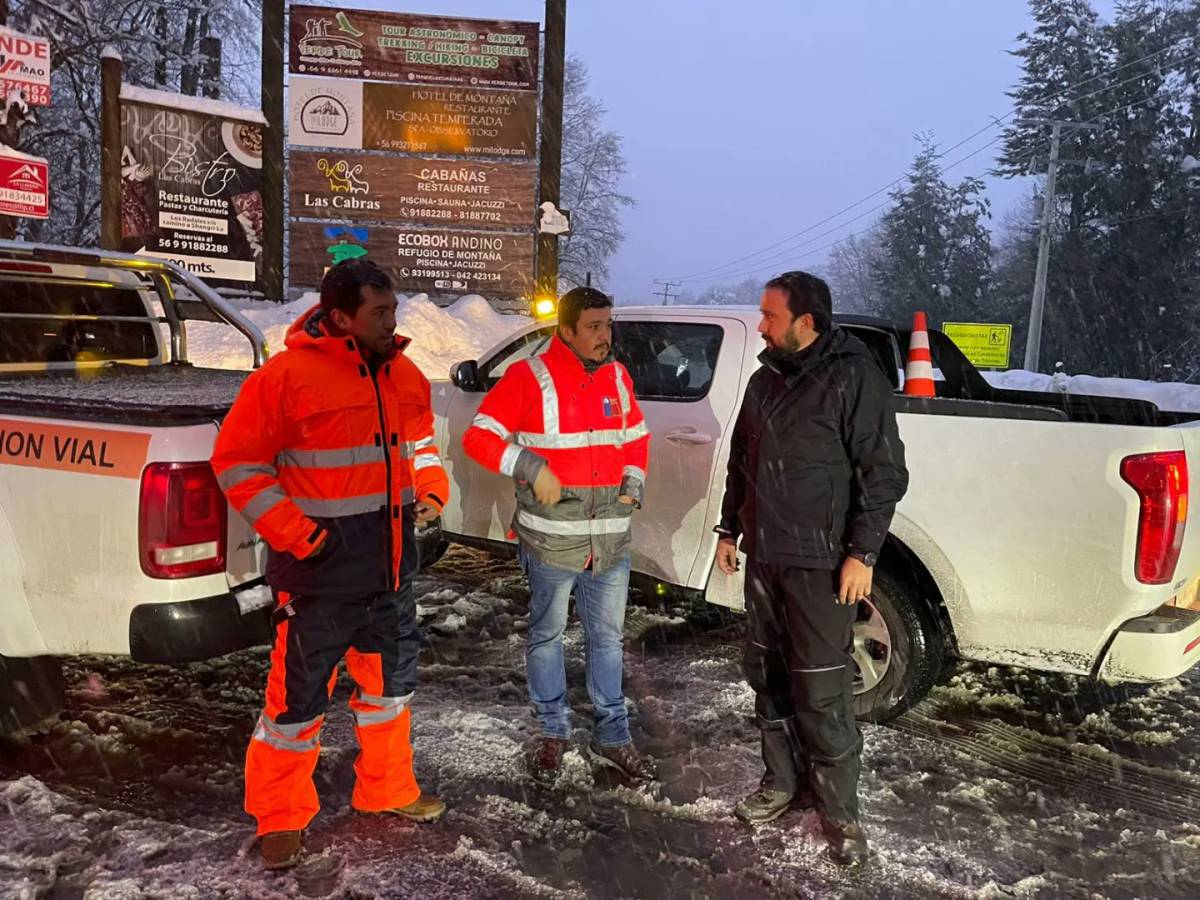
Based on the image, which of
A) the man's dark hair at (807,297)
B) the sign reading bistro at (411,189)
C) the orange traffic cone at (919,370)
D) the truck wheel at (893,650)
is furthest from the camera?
the sign reading bistro at (411,189)

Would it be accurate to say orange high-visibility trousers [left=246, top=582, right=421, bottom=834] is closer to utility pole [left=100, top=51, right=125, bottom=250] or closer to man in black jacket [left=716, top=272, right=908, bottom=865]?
man in black jacket [left=716, top=272, right=908, bottom=865]

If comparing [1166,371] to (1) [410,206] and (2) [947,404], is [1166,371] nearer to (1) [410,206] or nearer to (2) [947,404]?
(1) [410,206]

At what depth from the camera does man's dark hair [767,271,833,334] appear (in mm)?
2971

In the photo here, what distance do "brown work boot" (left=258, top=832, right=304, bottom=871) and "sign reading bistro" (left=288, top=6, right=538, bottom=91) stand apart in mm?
11115

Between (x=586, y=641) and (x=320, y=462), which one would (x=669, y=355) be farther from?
(x=320, y=462)

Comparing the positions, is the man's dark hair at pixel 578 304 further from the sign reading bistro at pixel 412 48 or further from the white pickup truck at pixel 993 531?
the sign reading bistro at pixel 412 48

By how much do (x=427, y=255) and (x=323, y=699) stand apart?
Answer: 10.4 meters

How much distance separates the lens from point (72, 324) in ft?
17.5

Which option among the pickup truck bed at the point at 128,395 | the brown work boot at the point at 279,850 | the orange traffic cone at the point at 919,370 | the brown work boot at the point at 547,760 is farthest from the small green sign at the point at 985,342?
the brown work boot at the point at 279,850

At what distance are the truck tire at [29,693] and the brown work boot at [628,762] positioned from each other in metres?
2.12

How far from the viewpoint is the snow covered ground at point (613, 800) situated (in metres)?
2.89

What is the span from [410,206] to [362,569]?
10.4 meters

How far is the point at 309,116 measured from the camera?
12.1 metres

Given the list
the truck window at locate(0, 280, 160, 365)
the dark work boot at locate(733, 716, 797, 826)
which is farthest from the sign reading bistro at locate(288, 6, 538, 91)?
the dark work boot at locate(733, 716, 797, 826)
